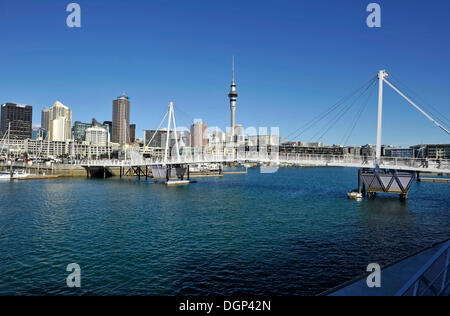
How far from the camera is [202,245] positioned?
73.2 feet

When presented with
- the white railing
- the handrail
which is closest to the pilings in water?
the white railing

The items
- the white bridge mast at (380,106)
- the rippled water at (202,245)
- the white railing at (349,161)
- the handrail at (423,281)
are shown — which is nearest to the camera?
the handrail at (423,281)

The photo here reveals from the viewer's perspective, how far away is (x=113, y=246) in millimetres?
22062

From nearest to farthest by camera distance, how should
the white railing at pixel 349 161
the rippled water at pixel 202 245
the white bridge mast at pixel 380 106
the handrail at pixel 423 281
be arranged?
the handrail at pixel 423 281
the rippled water at pixel 202 245
the white railing at pixel 349 161
the white bridge mast at pixel 380 106

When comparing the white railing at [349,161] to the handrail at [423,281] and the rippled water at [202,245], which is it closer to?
the rippled water at [202,245]

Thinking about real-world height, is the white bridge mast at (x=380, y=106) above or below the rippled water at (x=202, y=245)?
above

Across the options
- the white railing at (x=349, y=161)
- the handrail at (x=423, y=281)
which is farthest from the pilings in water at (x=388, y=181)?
the handrail at (x=423, y=281)

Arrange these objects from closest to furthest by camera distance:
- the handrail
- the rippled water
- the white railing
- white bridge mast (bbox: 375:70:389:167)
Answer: the handrail, the rippled water, the white railing, white bridge mast (bbox: 375:70:389:167)

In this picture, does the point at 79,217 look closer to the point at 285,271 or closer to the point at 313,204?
the point at 285,271

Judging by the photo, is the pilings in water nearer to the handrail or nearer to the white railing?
the white railing

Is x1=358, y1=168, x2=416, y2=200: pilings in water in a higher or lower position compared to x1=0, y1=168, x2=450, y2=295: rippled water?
higher

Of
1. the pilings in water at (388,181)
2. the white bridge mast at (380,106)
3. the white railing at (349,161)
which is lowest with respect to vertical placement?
the pilings in water at (388,181)

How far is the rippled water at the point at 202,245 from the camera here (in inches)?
611

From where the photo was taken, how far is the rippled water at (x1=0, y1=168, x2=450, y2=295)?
15.5m
